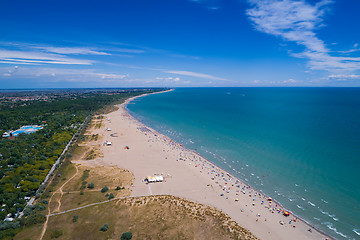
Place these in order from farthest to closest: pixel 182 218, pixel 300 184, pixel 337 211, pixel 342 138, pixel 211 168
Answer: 1. pixel 342 138
2. pixel 211 168
3. pixel 300 184
4. pixel 337 211
5. pixel 182 218

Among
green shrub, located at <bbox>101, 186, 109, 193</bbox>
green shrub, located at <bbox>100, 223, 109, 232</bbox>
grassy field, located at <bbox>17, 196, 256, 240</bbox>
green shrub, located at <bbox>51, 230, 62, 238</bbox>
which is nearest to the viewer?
green shrub, located at <bbox>51, 230, 62, 238</bbox>

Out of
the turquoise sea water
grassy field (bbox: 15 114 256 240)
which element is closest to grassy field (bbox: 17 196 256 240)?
grassy field (bbox: 15 114 256 240)

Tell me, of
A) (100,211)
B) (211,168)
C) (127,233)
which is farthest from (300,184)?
(100,211)

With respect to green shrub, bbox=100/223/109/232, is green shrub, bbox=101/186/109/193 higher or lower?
higher

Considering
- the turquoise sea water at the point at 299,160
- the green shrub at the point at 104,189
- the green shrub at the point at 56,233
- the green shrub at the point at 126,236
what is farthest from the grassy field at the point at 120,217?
the turquoise sea water at the point at 299,160

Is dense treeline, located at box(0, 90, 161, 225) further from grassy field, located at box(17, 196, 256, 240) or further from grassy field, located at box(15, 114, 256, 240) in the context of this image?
grassy field, located at box(17, 196, 256, 240)

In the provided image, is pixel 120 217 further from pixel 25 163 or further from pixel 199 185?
pixel 25 163

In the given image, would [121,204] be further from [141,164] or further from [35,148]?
[35,148]

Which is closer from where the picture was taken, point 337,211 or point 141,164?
point 337,211

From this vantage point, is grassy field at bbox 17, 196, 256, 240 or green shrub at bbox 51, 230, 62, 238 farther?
grassy field at bbox 17, 196, 256, 240
